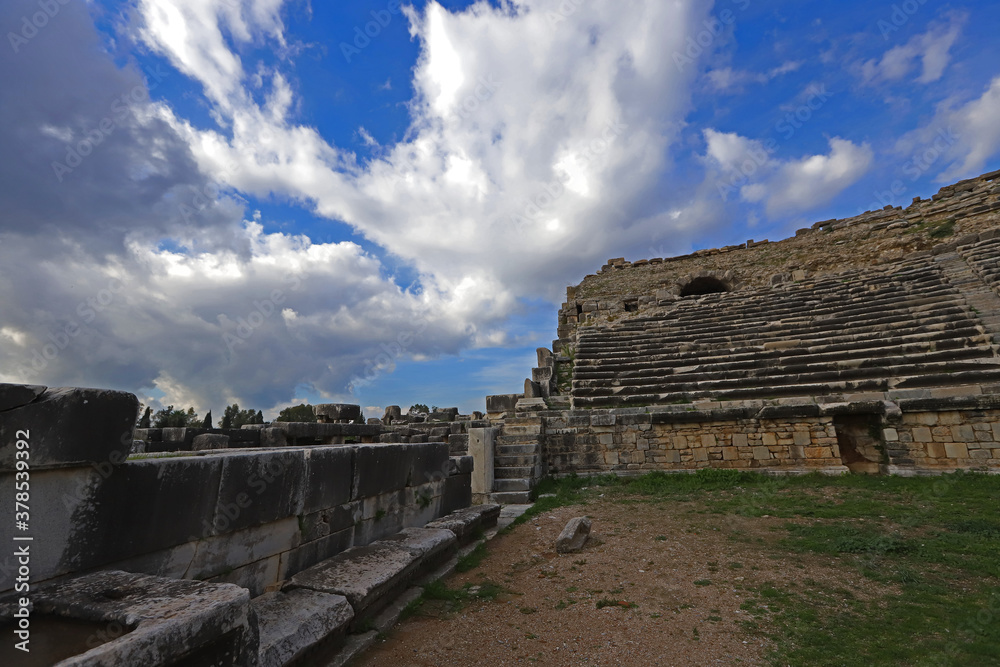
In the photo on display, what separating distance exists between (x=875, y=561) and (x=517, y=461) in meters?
5.75

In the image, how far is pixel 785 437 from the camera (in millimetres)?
8867

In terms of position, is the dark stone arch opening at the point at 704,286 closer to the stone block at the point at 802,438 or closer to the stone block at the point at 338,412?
the stone block at the point at 802,438

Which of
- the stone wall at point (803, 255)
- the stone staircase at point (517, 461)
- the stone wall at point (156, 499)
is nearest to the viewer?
the stone wall at point (156, 499)

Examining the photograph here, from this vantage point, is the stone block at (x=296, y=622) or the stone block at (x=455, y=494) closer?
the stone block at (x=296, y=622)

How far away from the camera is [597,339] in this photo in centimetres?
1517

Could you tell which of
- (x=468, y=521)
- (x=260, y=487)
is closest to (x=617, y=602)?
(x=468, y=521)

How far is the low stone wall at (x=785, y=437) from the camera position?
310 inches

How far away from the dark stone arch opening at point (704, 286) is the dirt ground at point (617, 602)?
58.1 feet

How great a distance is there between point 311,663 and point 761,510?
6.03 metres

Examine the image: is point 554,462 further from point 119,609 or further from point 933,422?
point 119,609

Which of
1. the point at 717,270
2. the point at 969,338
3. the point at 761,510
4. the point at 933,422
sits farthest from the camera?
the point at 717,270

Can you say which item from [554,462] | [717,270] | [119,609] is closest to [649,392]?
[554,462]

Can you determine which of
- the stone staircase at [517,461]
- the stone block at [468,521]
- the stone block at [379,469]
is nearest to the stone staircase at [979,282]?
the stone staircase at [517,461]

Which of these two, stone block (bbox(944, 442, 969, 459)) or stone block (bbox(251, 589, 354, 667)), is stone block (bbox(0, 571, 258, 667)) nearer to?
stone block (bbox(251, 589, 354, 667))
